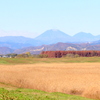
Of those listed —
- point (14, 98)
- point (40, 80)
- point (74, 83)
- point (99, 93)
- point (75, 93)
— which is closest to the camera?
point (14, 98)

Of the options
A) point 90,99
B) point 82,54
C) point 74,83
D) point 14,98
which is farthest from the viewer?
point 82,54

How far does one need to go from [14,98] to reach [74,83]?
11.5 m

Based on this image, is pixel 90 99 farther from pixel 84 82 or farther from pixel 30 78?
pixel 30 78

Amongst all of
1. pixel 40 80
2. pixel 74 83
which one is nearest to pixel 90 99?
pixel 74 83

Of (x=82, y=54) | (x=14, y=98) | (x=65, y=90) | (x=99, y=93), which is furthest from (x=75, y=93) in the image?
(x=82, y=54)

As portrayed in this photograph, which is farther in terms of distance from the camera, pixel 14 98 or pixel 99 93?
pixel 99 93

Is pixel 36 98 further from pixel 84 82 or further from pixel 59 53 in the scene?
pixel 59 53

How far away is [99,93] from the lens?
25516mm

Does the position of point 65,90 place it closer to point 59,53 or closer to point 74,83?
point 74,83

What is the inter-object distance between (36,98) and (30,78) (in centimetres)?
1350

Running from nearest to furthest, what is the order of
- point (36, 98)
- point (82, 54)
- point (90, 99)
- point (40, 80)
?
point (36, 98)
point (90, 99)
point (40, 80)
point (82, 54)

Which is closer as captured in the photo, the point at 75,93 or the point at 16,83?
the point at 75,93

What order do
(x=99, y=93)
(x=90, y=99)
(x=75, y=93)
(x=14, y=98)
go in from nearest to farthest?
(x=14, y=98) < (x=90, y=99) < (x=99, y=93) < (x=75, y=93)

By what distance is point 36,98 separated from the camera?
69.2ft
